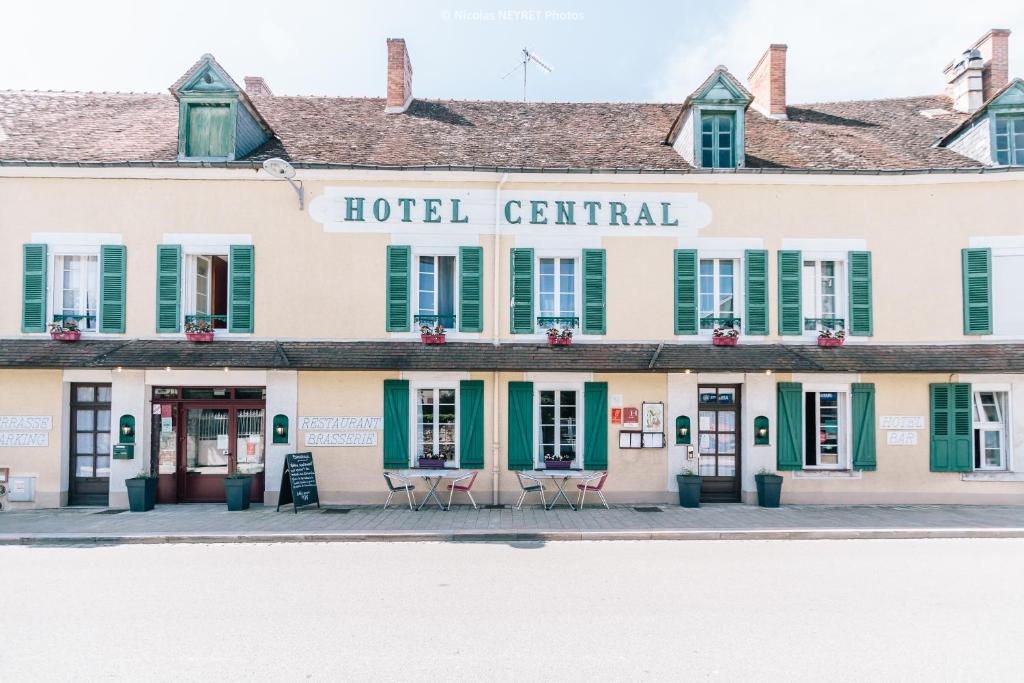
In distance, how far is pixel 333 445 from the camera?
12289 mm

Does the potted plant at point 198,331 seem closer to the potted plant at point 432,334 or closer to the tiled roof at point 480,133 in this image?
the tiled roof at point 480,133

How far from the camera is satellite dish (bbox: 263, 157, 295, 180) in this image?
36.3 ft

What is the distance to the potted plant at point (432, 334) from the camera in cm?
1229

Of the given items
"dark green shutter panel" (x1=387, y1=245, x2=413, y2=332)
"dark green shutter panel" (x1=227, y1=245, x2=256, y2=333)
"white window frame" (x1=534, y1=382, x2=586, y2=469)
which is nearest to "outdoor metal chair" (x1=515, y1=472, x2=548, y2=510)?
"white window frame" (x1=534, y1=382, x2=586, y2=469)

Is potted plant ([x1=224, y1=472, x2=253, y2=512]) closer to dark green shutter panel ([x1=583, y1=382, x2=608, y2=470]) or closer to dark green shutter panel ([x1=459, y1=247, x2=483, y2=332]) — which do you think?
dark green shutter panel ([x1=459, y1=247, x2=483, y2=332])

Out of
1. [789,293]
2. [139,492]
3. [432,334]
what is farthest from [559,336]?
[139,492]

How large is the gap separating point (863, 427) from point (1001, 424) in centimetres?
299

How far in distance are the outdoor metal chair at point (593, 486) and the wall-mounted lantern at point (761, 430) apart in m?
3.30

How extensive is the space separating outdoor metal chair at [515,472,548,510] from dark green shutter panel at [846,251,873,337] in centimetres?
742

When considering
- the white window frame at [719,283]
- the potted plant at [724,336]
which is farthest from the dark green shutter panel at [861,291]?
the potted plant at [724,336]

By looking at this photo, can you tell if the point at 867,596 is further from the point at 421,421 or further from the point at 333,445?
the point at 333,445

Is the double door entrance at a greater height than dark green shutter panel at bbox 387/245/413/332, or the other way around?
dark green shutter panel at bbox 387/245/413/332

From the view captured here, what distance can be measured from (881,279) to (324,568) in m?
12.2

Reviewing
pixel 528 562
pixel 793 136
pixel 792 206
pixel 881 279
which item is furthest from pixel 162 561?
pixel 793 136
